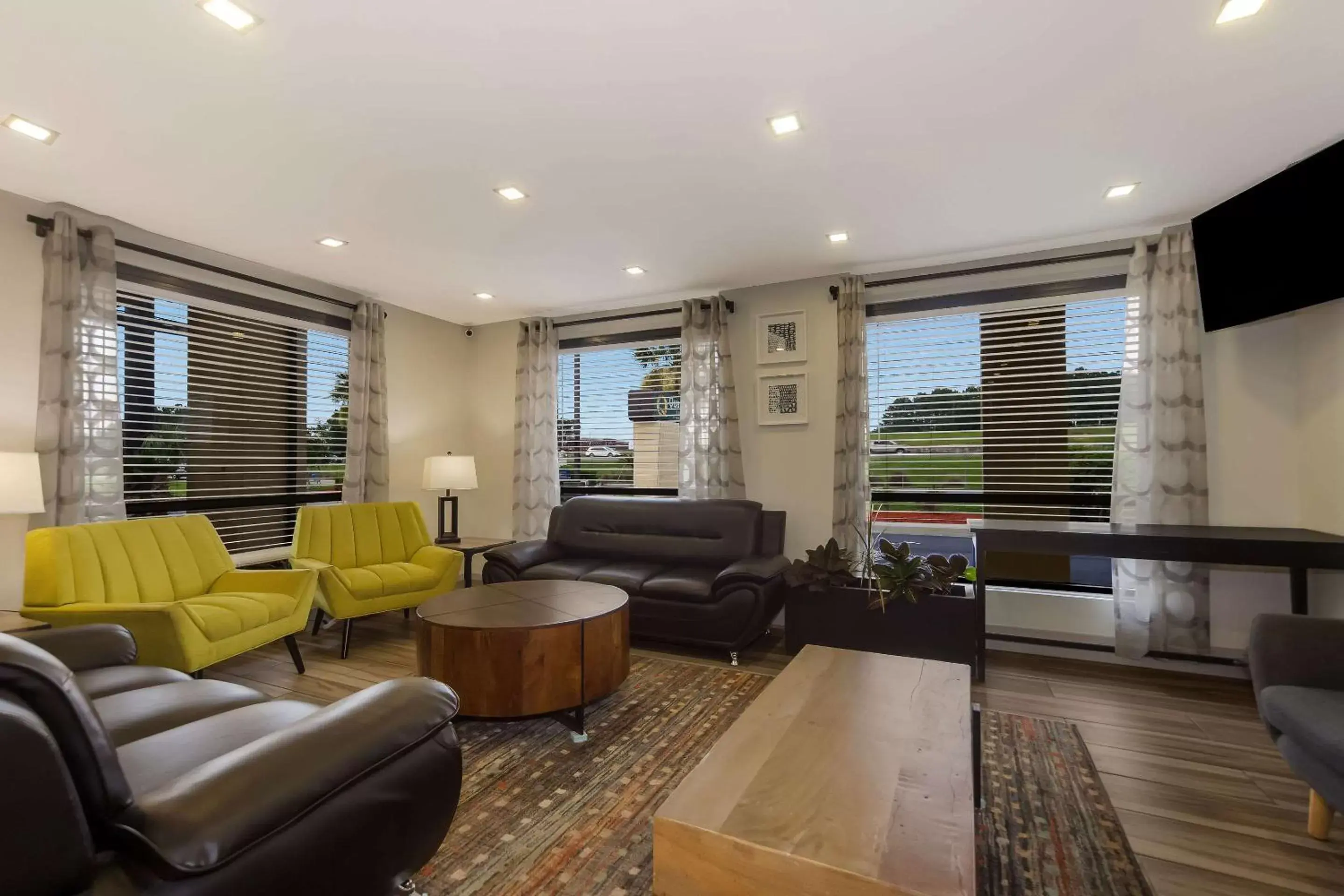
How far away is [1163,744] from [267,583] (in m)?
4.54

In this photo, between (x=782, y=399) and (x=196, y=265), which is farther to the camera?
(x=782, y=399)

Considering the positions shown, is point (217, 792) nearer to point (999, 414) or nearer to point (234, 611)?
point (234, 611)

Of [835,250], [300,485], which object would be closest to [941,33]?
[835,250]

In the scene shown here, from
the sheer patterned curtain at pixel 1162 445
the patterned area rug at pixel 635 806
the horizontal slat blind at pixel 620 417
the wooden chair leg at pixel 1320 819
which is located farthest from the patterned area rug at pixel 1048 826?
the horizontal slat blind at pixel 620 417

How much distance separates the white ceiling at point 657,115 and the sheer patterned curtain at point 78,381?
0.97 ft

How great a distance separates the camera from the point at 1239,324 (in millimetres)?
3180

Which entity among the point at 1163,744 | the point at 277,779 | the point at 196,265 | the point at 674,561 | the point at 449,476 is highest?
the point at 196,265

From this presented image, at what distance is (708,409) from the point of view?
4.72m

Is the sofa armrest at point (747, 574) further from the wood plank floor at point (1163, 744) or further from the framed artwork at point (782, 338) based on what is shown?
the framed artwork at point (782, 338)

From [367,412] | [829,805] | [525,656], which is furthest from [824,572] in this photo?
[367,412]

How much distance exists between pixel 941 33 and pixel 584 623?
258 centimetres

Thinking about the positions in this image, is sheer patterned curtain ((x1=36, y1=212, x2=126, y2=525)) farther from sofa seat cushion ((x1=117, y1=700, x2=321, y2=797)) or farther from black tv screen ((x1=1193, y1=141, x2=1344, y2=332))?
black tv screen ((x1=1193, y1=141, x2=1344, y2=332))

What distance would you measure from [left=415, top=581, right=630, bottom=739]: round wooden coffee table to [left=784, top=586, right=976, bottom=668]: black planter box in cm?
126

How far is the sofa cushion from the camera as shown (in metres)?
2.88
